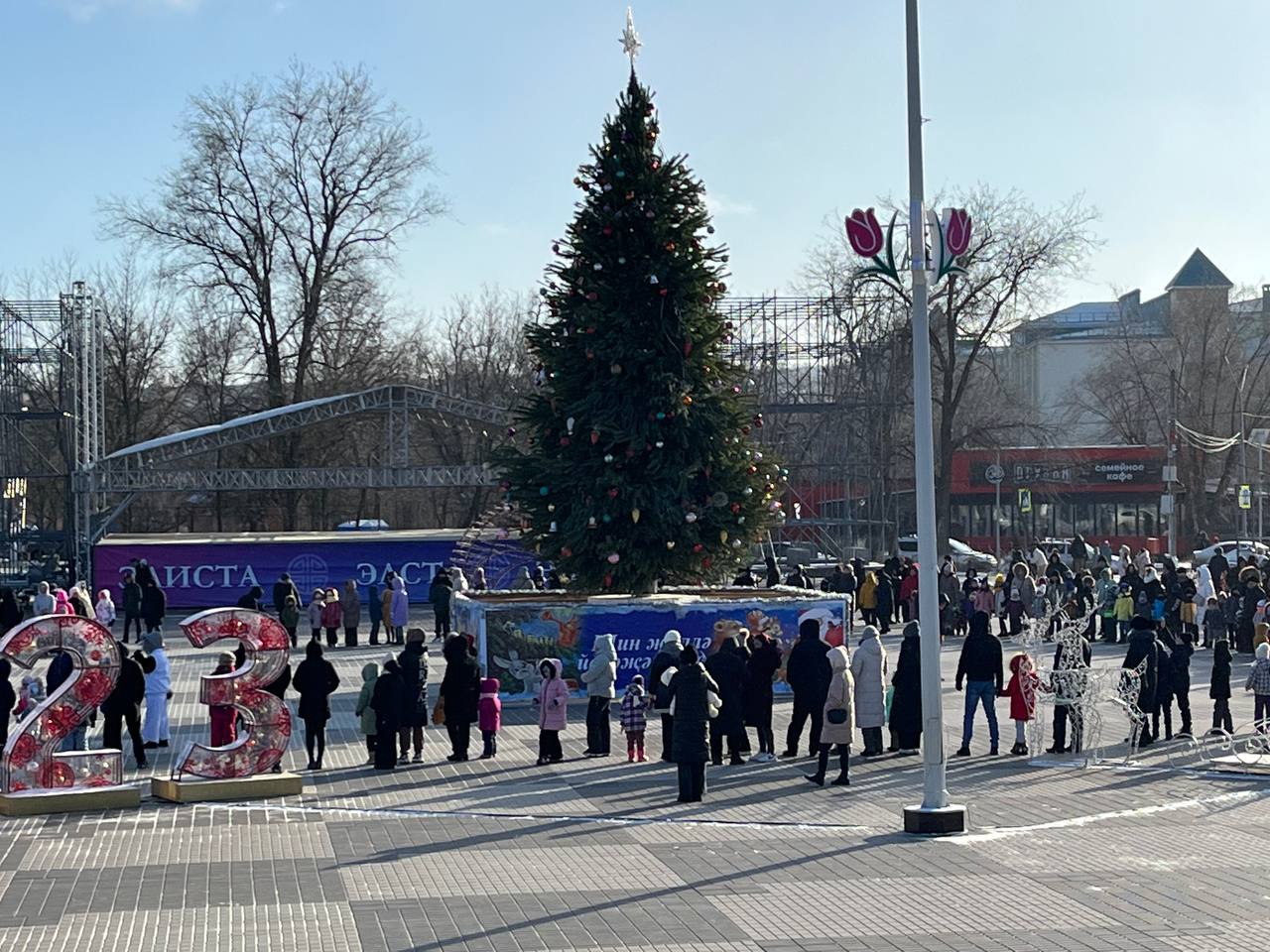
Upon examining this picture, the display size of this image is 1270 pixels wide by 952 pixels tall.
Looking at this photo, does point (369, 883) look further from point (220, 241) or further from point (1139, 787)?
point (220, 241)

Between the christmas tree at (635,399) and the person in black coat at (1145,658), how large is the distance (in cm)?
754

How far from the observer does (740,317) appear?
47.9m

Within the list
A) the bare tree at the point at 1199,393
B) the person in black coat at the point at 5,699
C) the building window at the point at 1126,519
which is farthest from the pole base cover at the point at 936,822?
the bare tree at the point at 1199,393

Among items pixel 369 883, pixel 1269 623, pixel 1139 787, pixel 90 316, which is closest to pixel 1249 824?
pixel 1139 787

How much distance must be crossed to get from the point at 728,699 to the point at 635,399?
308 inches

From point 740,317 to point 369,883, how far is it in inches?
1467

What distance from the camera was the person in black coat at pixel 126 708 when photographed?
1794 cm

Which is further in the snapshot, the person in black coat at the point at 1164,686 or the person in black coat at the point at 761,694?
the person in black coat at the point at 1164,686

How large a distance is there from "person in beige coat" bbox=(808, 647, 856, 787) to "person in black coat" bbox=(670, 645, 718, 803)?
1371mm

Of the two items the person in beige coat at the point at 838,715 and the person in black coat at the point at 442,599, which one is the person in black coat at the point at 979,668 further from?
the person in black coat at the point at 442,599

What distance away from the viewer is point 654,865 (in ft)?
41.1

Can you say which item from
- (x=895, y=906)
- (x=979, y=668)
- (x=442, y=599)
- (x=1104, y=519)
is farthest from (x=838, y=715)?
(x=1104, y=519)

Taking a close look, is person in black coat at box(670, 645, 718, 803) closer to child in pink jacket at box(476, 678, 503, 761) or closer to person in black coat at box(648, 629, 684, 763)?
person in black coat at box(648, 629, 684, 763)

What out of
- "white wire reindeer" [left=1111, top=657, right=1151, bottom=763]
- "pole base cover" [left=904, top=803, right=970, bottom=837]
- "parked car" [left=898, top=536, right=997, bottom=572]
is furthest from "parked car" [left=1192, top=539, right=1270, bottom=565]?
"pole base cover" [left=904, top=803, right=970, bottom=837]
